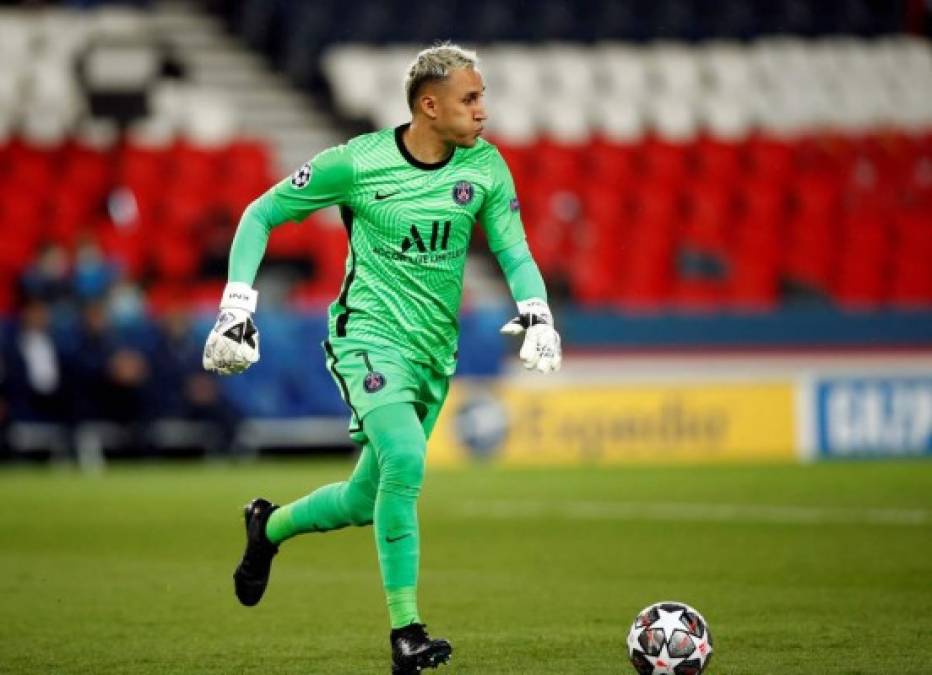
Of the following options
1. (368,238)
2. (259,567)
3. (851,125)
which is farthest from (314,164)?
(851,125)

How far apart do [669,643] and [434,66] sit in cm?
225

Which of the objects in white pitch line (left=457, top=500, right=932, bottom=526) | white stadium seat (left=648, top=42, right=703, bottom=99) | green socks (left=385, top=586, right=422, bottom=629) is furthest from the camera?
white stadium seat (left=648, top=42, right=703, bottom=99)

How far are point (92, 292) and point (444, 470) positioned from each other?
4229 millimetres

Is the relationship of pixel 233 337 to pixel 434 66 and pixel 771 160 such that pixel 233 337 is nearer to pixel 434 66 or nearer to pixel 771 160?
pixel 434 66

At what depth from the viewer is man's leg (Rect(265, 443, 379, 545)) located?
23.6ft

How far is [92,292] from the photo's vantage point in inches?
790

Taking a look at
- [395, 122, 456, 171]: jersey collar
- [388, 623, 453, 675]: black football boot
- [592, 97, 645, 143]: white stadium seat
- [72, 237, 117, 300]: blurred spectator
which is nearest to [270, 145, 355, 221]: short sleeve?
[395, 122, 456, 171]: jersey collar

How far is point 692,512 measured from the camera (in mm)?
14078

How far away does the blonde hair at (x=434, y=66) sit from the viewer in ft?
22.9

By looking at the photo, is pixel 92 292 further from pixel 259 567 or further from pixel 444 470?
pixel 259 567

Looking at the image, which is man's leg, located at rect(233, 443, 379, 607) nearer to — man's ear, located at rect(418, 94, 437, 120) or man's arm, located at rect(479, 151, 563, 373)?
man's arm, located at rect(479, 151, 563, 373)

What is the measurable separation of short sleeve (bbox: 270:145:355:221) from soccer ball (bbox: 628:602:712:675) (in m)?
1.93

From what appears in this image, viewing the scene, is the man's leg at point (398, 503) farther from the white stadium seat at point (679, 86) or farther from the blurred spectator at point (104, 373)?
the white stadium seat at point (679, 86)

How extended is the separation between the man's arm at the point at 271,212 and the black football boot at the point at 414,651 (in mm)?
1122
